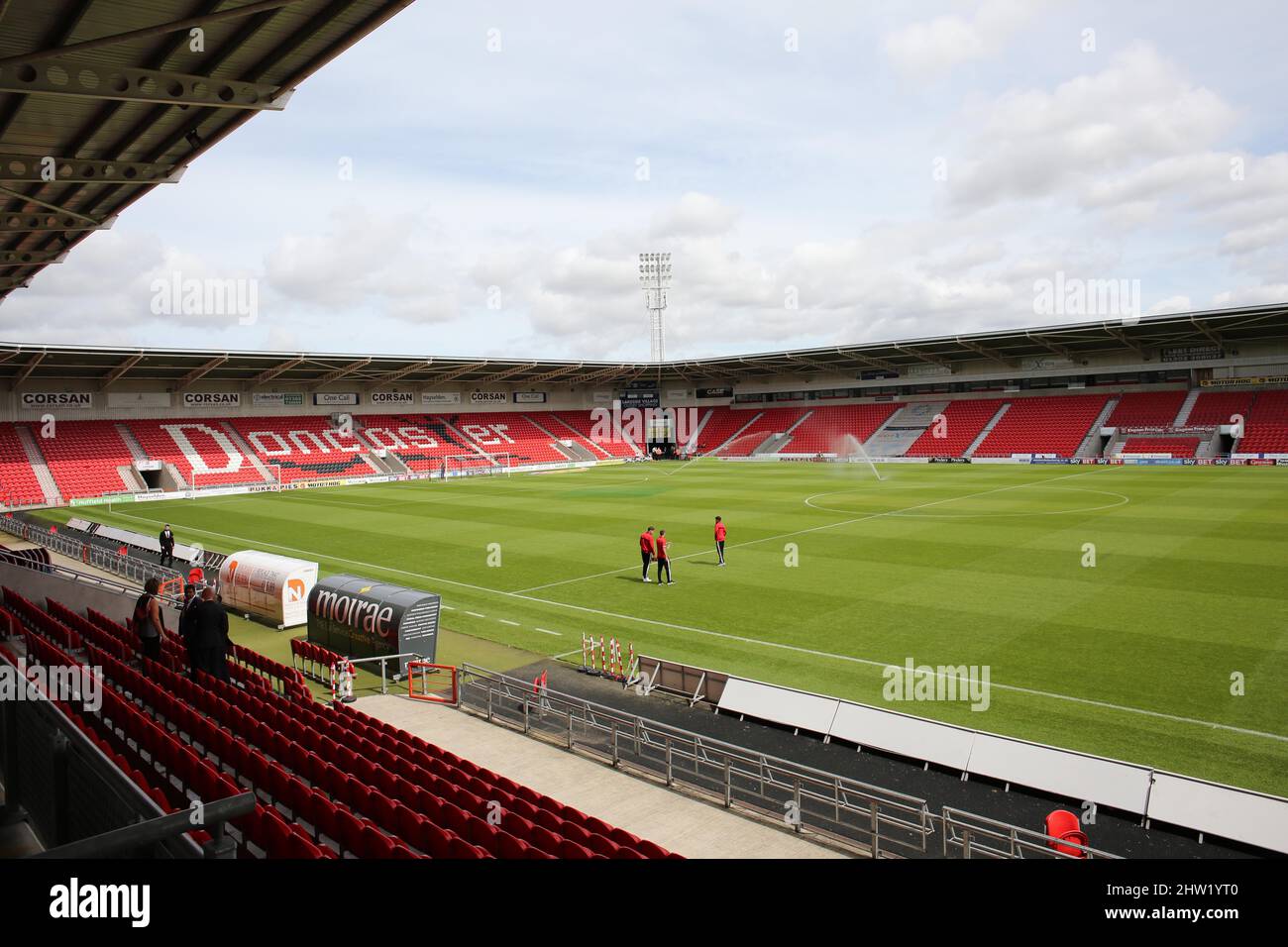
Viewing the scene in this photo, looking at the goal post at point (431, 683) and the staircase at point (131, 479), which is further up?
the staircase at point (131, 479)

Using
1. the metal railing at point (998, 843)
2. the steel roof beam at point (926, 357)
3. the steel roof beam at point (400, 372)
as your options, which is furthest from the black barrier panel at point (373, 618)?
the steel roof beam at point (926, 357)

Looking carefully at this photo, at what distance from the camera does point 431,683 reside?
49.9 feet

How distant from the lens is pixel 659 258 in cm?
8394

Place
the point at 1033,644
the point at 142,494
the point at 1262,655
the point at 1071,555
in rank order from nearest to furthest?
the point at 1262,655 → the point at 1033,644 → the point at 1071,555 → the point at 142,494

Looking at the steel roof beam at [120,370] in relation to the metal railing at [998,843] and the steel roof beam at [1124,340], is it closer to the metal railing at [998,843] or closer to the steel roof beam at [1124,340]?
the metal railing at [998,843]

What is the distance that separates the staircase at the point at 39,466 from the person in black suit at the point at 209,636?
44.8 m

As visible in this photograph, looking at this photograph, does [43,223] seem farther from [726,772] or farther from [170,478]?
[170,478]

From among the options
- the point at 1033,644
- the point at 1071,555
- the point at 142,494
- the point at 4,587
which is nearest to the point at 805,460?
the point at 1071,555

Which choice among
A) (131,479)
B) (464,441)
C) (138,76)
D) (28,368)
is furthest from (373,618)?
(464,441)

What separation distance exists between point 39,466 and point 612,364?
44949mm

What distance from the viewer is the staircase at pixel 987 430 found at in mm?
64312
